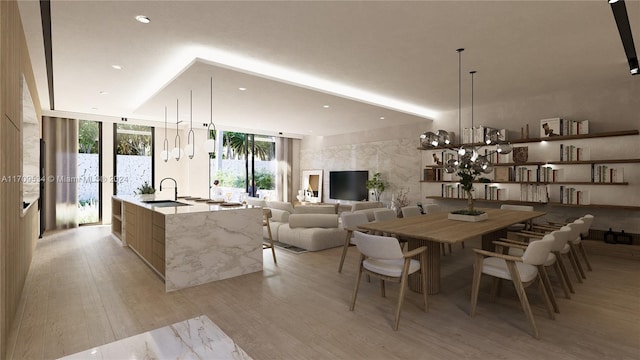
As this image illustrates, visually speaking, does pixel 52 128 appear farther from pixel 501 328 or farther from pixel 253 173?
pixel 501 328

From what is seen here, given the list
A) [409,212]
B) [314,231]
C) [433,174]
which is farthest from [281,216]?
[433,174]

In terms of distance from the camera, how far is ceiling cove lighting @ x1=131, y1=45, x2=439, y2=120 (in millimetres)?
3939

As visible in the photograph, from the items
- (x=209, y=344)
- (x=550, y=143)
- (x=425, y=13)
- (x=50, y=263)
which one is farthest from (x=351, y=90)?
(x=50, y=263)

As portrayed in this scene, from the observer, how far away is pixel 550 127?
554 cm

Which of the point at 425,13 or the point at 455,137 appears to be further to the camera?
the point at 455,137

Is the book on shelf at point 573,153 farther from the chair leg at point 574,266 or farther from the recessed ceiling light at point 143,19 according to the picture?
the recessed ceiling light at point 143,19

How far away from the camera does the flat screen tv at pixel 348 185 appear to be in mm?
8914

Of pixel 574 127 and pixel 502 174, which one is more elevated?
pixel 574 127

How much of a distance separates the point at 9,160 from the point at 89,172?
6305mm

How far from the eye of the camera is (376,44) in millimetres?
3623

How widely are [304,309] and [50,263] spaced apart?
3.92 m

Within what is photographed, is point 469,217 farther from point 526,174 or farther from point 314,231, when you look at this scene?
point 526,174

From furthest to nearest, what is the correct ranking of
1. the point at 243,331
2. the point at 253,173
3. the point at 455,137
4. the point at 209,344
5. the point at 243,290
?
the point at 253,173 → the point at 455,137 → the point at 243,290 → the point at 243,331 → the point at 209,344

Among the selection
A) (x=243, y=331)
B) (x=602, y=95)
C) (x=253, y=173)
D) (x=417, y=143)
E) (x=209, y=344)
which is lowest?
(x=243, y=331)
